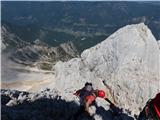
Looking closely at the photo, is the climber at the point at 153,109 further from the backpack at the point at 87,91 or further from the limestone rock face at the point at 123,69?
the limestone rock face at the point at 123,69

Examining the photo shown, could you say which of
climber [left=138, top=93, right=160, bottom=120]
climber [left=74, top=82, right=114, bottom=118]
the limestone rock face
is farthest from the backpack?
the limestone rock face

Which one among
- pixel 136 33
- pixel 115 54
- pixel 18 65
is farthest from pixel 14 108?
pixel 18 65

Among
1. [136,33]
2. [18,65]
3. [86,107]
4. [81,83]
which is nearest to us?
[86,107]

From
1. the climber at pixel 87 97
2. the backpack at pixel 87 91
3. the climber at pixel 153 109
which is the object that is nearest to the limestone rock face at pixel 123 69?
the backpack at pixel 87 91

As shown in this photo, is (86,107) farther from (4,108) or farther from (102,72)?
(102,72)

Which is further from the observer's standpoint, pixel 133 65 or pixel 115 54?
pixel 115 54

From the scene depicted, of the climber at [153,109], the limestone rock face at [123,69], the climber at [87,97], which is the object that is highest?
the limestone rock face at [123,69]

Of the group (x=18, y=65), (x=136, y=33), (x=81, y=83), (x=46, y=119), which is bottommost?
(x=46, y=119)

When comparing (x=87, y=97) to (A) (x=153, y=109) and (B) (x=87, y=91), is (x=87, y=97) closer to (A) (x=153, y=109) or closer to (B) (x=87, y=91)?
(B) (x=87, y=91)
